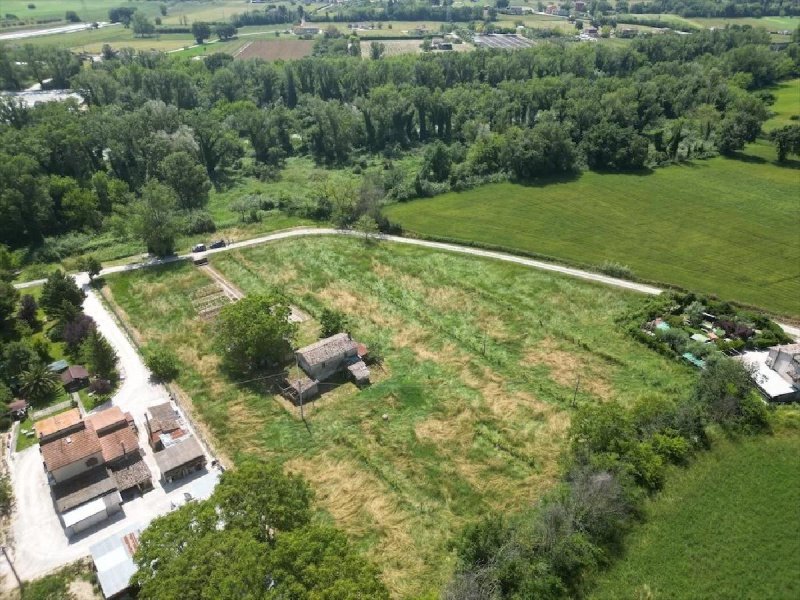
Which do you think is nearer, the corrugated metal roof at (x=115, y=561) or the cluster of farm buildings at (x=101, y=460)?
the corrugated metal roof at (x=115, y=561)

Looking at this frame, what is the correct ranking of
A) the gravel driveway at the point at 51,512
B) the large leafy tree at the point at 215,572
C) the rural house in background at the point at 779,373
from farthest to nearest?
the rural house in background at the point at 779,373 < the gravel driveway at the point at 51,512 < the large leafy tree at the point at 215,572

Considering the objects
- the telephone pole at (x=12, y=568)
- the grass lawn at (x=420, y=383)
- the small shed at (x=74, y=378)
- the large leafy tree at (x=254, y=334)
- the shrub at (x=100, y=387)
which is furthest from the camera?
the large leafy tree at (x=254, y=334)

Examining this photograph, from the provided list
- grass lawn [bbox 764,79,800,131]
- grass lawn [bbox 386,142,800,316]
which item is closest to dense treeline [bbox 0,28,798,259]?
grass lawn [bbox 764,79,800,131]

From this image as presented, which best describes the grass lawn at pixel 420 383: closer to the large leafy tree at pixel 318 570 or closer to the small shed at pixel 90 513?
the large leafy tree at pixel 318 570

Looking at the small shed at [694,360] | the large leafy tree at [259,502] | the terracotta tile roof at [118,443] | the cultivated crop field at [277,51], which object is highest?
the cultivated crop field at [277,51]

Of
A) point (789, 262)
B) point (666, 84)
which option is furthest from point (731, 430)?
point (666, 84)

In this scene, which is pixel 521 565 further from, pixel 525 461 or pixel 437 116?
pixel 437 116

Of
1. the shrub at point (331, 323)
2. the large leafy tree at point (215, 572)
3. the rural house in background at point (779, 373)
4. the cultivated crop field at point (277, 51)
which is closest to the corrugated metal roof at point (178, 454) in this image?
the large leafy tree at point (215, 572)

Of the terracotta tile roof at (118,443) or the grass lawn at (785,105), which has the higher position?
the grass lawn at (785,105)
